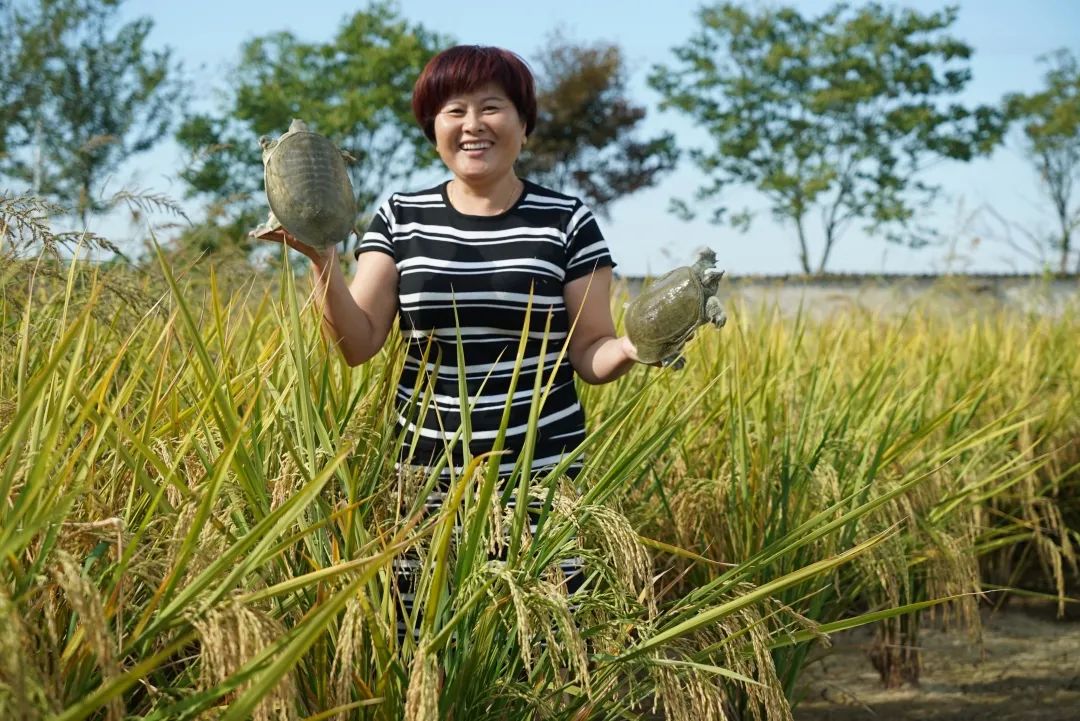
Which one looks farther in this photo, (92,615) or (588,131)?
(588,131)

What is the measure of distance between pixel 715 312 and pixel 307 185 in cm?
70

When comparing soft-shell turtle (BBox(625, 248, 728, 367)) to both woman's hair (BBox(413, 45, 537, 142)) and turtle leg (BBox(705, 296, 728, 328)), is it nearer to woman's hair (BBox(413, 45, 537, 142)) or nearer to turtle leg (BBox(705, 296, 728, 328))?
turtle leg (BBox(705, 296, 728, 328))

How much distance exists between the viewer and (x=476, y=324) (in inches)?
87.8

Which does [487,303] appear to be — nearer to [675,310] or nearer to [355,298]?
[355,298]

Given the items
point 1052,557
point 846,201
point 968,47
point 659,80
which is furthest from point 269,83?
point 1052,557

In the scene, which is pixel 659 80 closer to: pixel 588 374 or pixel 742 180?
pixel 742 180

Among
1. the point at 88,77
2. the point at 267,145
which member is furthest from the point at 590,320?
the point at 88,77

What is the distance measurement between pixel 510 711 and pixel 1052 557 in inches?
124

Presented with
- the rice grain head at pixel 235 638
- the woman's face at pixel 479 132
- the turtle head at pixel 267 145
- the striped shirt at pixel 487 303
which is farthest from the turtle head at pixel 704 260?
the rice grain head at pixel 235 638

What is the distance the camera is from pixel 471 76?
88.3 inches

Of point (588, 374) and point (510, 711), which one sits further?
point (588, 374)

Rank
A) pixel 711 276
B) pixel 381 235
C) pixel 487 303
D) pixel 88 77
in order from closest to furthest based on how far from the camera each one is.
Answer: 1. pixel 711 276
2. pixel 487 303
3. pixel 381 235
4. pixel 88 77

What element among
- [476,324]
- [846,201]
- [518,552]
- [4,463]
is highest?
[846,201]

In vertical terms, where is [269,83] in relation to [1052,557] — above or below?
above
